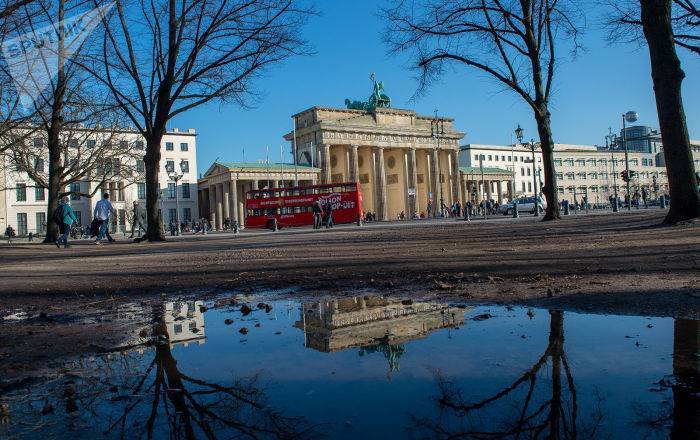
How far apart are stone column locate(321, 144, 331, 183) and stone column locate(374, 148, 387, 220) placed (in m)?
8.07

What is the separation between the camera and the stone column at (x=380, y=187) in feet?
247

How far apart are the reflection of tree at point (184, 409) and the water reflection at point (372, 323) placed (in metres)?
0.59

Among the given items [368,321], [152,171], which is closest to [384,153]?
[152,171]

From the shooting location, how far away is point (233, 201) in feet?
224

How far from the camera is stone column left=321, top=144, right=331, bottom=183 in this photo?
7081 centimetres

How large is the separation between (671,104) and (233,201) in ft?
201

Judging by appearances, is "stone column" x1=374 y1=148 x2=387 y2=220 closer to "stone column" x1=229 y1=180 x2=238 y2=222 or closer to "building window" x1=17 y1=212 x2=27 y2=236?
"stone column" x1=229 y1=180 x2=238 y2=222

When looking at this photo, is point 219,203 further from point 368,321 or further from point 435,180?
point 368,321

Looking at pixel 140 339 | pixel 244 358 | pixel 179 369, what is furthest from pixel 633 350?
pixel 140 339

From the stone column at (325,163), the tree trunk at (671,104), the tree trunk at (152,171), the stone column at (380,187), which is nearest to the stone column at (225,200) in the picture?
the stone column at (325,163)

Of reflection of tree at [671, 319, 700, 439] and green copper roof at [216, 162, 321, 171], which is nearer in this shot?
reflection of tree at [671, 319, 700, 439]

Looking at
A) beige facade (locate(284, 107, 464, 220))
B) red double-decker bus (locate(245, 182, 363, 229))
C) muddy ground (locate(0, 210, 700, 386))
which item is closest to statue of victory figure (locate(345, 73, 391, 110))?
beige facade (locate(284, 107, 464, 220))

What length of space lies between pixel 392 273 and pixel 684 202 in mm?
8828

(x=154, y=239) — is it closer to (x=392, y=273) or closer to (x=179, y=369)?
(x=392, y=273)
